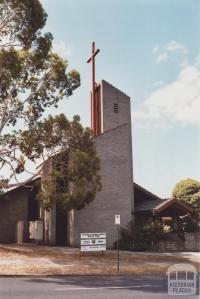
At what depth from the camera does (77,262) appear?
835 inches

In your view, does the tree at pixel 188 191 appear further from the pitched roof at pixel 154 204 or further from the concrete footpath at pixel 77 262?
the concrete footpath at pixel 77 262

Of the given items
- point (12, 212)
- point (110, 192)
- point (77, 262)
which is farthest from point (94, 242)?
point (12, 212)

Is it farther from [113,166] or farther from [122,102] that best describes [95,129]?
[113,166]

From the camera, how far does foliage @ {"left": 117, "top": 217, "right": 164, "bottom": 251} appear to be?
1129 inches

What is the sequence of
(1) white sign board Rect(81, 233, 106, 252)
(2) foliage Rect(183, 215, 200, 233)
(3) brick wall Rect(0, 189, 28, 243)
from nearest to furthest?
(1) white sign board Rect(81, 233, 106, 252) < (2) foliage Rect(183, 215, 200, 233) < (3) brick wall Rect(0, 189, 28, 243)

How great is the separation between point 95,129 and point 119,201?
24.5 ft

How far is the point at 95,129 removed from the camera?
1393 inches

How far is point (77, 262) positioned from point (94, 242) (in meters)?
1.29

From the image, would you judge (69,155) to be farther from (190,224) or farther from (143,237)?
(190,224)

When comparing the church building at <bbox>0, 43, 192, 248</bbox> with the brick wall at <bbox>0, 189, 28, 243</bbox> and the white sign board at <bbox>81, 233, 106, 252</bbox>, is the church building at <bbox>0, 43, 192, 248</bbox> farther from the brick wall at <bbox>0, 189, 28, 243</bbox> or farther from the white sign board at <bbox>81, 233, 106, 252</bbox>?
the white sign board at <bbox>81, 233, 106, 252</bbox>

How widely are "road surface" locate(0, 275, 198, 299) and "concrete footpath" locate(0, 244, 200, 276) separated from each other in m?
1.18

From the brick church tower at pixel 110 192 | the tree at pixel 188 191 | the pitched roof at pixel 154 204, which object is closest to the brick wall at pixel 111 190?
the brick church tower at pixel 110 192

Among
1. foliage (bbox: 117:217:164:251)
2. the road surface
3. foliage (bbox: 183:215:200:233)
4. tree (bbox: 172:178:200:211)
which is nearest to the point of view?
the road surface

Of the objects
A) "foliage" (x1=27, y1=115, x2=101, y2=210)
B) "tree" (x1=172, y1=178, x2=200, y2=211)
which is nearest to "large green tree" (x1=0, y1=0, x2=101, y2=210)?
"foliage" (x1=27, y1=115, x2=101, y2=210)
